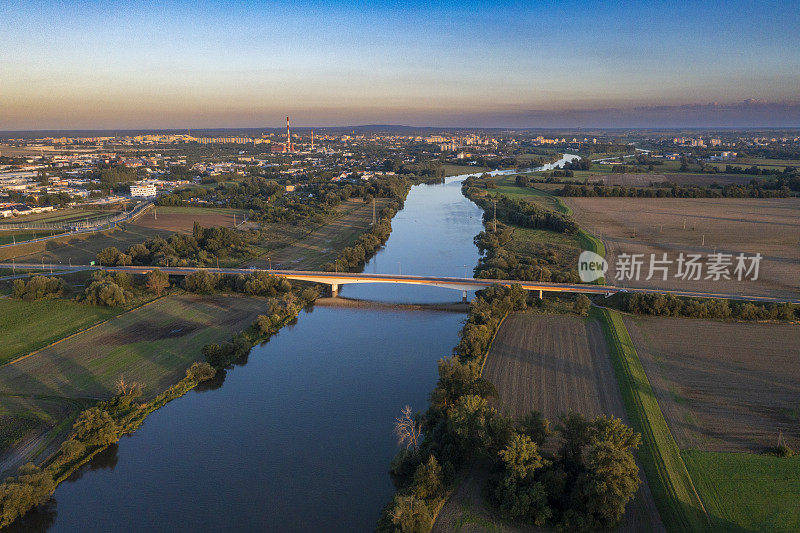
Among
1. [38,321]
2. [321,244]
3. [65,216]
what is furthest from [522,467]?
[65,216]

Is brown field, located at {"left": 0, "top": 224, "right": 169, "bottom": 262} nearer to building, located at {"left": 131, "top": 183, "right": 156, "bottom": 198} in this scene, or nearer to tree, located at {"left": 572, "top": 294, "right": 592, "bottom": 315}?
building, located at {"left": 131, "top": 183, "right": 156, "bottom": 198}

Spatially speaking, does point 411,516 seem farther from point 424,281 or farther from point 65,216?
point 65,216

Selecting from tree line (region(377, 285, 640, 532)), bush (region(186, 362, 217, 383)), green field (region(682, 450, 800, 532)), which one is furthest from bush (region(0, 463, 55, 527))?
green field (region(682, 450, 800, 532))

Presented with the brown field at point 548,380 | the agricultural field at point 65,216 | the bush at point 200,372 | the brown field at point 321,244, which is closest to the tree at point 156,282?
the brown field at point 321,244

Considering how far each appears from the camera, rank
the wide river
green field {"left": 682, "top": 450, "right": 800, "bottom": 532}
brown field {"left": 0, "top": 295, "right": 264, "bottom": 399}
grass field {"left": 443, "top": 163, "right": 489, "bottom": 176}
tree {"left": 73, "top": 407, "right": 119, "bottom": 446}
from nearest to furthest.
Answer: green field {"left": 682, "top": 450, "right": 800, "bottom": 532} → the wide river → tree {"left": 73, "top": 407, "right": 119, "bottom": 446} → brown field {"left": 0, "top": 295, "right": 264, "bottom": 399} → grass field {"left": 443, "top": 163, "right": 489, "bottom": 176}

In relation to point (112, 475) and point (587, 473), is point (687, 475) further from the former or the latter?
point (112, 475)

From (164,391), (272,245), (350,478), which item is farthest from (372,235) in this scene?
(350,478)
